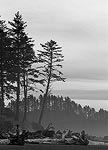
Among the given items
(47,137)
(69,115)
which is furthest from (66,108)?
(47,137)

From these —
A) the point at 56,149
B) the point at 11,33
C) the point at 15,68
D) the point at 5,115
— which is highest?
the point at 11,33

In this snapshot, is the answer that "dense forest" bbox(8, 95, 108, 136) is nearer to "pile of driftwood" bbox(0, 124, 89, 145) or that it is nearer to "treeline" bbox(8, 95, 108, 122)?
"treeline" bbox(8, 95, 108, 122)

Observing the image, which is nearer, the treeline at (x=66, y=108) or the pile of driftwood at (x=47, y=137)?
the pile of driftwood at (x=47, y=137)

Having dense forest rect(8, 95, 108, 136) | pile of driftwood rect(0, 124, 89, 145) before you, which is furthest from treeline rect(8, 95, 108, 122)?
pile of driftwood rect(0, 124, 89, 145)

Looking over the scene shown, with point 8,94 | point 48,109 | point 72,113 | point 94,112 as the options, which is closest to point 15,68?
point 8,94

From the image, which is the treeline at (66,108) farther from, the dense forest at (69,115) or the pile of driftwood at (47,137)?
the pile of driftwood at (47,137)

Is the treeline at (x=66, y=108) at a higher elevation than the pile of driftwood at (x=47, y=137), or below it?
higher

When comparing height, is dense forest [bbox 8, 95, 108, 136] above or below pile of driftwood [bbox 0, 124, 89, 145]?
above

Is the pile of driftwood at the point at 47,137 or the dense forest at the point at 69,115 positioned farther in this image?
the dense forest at the point at 69,115

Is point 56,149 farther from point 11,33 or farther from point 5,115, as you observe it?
point 11,33

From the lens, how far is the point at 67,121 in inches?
5758

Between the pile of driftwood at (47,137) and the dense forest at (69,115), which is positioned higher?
the dense forest at (69,115)

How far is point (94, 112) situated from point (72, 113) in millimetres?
17173

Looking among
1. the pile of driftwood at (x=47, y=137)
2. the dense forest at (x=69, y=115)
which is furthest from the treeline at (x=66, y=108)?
the pile of driftwood at (x=47, y=137)
